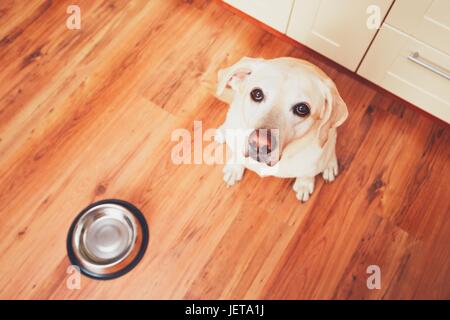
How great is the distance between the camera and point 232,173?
2088mm

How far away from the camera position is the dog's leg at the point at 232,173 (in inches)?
81.6

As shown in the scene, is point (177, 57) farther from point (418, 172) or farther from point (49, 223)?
point (418, 172)

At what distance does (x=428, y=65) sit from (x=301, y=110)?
94cm

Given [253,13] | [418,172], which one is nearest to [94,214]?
[253,13]

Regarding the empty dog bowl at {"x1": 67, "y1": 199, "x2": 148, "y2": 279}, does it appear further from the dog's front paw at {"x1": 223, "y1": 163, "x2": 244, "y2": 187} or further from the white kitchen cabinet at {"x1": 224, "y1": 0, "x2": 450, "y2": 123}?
the white kitchen cabinet at {"x1": 224, "y1": 0, "x2": 450, "y2": 123}

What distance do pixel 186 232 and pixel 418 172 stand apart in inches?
54.3

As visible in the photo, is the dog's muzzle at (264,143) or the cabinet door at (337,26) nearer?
the dog's muzzle at (264,143)

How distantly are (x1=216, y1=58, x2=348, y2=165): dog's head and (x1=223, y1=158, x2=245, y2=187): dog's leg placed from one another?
0.51m

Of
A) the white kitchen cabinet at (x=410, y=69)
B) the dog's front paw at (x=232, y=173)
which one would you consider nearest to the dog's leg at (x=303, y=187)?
the dog's front paw at (x=232, y=173)

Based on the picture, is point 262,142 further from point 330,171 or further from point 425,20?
point 425,20

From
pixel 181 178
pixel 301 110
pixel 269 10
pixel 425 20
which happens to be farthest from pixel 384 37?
pixel 181 178

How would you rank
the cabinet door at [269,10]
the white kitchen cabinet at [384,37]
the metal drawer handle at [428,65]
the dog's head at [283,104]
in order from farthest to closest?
the cabinet door at [269,10] < the metal drawer handle at [428,65] < the white kitchen cabinet at [384,37] < the dog's head at [283,104]

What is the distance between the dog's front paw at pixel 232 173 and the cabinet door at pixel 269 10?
3.26ft

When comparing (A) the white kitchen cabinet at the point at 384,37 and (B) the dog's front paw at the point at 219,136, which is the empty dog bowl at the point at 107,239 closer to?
(B) the dog's front paw at the point at 219,136
